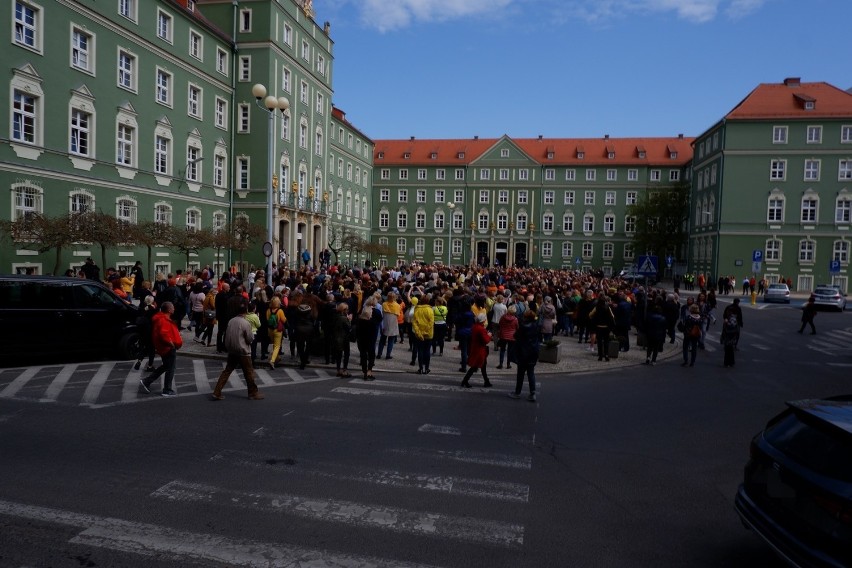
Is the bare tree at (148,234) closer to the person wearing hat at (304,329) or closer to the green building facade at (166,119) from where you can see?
the green building facade at (166,119)

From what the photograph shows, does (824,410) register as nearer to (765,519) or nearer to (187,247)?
(765,519)

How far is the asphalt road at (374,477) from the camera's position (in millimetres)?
5191

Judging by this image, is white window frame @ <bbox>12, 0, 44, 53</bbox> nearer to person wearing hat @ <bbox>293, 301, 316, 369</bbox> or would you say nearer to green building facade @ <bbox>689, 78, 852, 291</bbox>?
person wearing hat @ <bbox>293, 301, 316, 369</bbox>

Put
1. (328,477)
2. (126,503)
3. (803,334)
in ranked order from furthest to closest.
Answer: (803,334) → (328,477) → (126,503)

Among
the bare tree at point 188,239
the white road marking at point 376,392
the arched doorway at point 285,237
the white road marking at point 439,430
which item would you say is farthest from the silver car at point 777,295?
the white road marking at point 439,430

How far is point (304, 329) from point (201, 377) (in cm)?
252

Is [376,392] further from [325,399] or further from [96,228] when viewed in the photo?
[96,228]

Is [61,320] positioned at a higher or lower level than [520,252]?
lower

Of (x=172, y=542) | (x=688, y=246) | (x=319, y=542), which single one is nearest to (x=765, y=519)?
(x=319, y=542)

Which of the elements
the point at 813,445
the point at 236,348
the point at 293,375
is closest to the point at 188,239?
the point at 293,375

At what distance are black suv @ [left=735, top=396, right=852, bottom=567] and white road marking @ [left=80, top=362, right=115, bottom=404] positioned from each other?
9.83 m

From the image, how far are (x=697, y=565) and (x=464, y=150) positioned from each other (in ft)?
289

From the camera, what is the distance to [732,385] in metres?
13.5

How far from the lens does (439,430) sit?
909 centimetres
